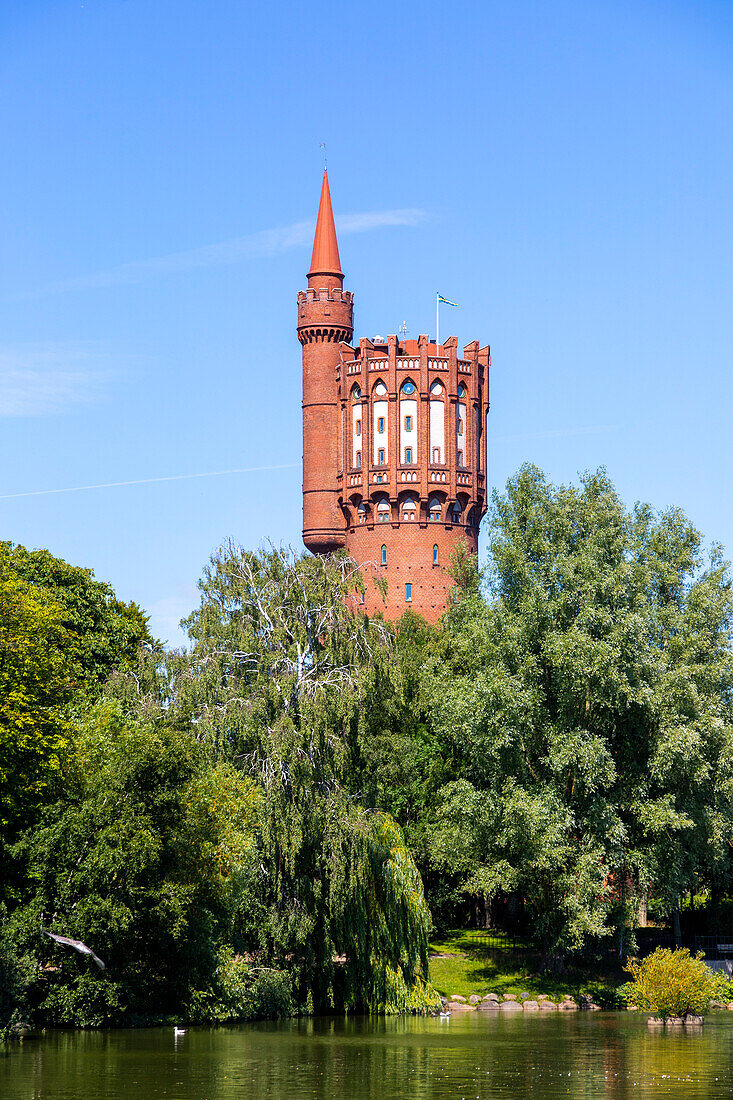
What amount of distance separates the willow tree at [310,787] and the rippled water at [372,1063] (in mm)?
2110

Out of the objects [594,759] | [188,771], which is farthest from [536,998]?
[188,771]

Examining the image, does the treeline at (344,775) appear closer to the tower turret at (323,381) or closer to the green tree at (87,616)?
the green tree at (87,616)

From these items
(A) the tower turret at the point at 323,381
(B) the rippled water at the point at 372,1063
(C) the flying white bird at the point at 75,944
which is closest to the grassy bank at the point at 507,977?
(B) the rippled water at the point at 372,1063

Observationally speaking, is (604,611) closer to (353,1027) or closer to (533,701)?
(533,701)

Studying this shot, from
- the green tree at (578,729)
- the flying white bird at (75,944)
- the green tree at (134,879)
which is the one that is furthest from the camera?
the green tree at (578,729)

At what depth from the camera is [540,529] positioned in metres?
52.3

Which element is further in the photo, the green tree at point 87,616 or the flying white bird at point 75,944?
the green tree at point 87,616

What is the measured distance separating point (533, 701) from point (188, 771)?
14.9 metres

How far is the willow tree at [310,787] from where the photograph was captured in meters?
41.6

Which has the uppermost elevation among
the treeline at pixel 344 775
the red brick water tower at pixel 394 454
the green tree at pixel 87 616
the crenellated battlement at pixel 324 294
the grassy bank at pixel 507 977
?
the crenellated battlement at pixel 324 294

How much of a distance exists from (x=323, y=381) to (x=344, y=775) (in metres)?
45.8

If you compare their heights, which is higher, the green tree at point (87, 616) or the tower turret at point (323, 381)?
the tower turret at point (323, 381)

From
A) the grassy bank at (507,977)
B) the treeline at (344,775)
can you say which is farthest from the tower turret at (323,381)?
the grassy bank at (507,977)

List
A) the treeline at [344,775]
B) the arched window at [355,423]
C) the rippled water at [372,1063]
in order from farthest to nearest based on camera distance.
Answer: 1. the arched window at [355,423]
2. the treeline at [344,775]
3. the rippled water at [372,1063]
